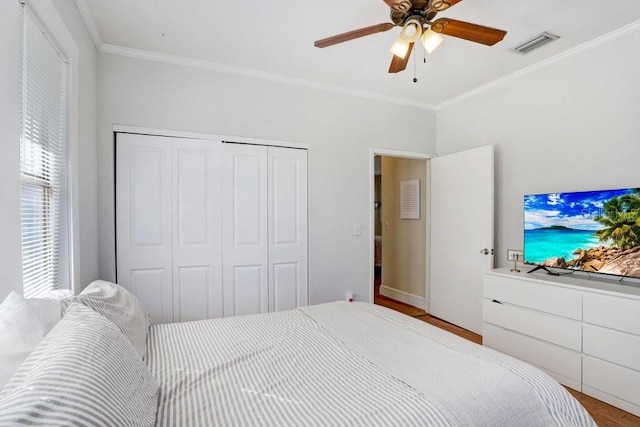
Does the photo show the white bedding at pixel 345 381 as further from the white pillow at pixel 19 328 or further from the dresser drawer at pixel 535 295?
the dresser drawer at pixel 535 295

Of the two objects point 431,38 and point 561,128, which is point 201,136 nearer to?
point 431,38

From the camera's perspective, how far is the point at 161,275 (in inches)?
109

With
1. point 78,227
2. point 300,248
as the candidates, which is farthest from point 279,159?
point 78,227

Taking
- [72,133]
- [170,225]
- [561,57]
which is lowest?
[170,225]

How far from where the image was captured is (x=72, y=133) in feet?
6.30

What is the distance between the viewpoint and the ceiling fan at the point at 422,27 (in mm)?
1711

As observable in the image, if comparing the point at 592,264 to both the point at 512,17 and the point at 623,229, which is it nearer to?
the point at 623,229

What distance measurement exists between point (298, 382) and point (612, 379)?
2.22 m

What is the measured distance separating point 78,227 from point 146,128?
3.53 feet

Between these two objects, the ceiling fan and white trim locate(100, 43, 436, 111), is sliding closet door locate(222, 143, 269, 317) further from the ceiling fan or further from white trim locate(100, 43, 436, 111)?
the ceiling fan

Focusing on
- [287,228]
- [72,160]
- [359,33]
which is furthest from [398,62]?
[72,160]

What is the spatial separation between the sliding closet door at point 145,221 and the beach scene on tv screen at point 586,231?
10.5 ft

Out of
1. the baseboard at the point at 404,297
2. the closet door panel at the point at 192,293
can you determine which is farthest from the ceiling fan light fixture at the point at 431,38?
the baseboard at the point at 404,297

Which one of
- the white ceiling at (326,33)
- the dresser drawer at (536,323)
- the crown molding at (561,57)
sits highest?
the white ceiling at (326,33)
